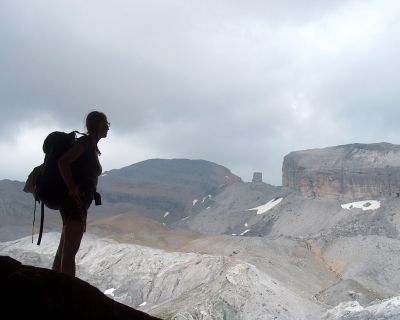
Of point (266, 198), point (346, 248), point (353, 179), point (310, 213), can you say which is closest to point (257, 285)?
point (346, 248)

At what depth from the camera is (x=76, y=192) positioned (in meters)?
4.55

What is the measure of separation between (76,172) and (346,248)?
54632 mm

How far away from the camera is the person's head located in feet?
16.4

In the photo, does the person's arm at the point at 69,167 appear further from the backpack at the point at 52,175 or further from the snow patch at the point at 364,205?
the snow patch at the point at 364,205

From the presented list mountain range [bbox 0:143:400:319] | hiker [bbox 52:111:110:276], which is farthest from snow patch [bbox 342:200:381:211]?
hiker [bbox 52:111:110:276]

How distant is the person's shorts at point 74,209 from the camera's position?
4664 mm

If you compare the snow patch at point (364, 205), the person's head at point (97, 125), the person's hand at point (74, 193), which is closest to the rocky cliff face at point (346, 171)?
the snow patch at point (364, 205)

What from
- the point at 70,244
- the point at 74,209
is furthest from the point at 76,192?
the point at 70,244

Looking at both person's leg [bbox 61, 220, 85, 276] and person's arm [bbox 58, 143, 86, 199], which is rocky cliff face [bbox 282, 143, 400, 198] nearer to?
person's leg [bbox 61, 220, 85, 276]

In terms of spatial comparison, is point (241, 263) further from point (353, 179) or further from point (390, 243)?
point (353, 179)

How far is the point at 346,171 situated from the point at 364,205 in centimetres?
1262

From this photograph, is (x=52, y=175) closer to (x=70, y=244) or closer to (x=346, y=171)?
(x=70, y=244)

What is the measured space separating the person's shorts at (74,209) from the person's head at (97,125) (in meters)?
0.54

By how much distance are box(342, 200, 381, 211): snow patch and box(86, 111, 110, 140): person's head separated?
79.4 meters
